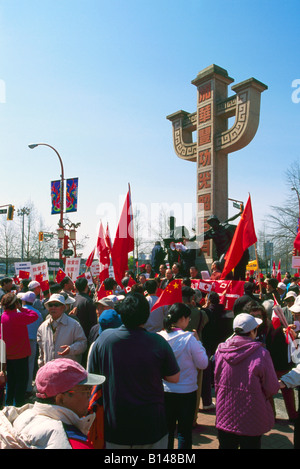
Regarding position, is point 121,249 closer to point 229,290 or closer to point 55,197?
point 229,290

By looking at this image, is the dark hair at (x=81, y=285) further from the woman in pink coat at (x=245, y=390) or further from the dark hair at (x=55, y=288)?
the woman in pink coat at (x=245, y=390)

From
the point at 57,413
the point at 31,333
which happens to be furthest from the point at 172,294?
the point at 57,413

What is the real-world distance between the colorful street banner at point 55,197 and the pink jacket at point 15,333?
1653cm

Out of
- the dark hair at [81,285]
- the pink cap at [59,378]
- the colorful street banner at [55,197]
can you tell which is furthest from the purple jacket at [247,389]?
the colorful street banner at [55,197]

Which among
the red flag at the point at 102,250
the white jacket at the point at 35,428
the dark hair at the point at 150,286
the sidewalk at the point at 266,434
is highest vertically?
the red flag at the point at 102,250

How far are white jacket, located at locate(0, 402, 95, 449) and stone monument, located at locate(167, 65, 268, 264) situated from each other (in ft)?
51.9

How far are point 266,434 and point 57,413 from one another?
3.52m

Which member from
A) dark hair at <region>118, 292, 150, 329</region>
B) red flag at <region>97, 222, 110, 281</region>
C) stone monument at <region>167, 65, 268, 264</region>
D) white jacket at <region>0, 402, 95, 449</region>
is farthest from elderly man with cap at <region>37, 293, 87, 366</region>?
stone monument at <region>167, 65, 268, 264</region>

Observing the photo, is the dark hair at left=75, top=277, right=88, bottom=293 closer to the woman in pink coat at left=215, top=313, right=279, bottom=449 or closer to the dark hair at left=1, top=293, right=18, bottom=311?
the dark hair at left=1, top=293, right=18, bottom=311

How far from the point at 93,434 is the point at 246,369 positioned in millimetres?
1280

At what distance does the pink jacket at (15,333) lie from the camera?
16.0 ft

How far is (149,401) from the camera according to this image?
2.54 meters

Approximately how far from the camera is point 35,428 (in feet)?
5.55
